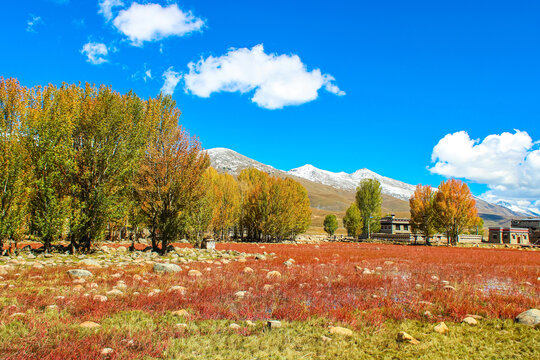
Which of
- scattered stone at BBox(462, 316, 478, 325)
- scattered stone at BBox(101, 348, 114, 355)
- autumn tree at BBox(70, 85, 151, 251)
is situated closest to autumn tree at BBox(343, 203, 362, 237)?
autumn tree at BBox(70, 85, 151, 251)

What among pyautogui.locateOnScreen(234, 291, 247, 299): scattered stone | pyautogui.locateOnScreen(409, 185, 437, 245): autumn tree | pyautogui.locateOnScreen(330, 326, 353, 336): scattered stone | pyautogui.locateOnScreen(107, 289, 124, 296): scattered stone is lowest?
pyautogui.locateOnScreen(234, 291, 247, 299): scattered stone

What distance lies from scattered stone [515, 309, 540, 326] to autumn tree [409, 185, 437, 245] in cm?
5540

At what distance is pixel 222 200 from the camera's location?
151 feet

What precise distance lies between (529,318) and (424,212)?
58967mm

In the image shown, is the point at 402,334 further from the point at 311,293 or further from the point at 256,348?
the point at 311,293

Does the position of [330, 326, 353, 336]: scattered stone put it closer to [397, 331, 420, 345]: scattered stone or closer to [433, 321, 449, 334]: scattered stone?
[397, 331, 420, 345]: scattered stone

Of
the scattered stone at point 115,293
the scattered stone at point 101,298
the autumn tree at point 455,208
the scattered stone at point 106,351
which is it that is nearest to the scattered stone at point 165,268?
the scattered stone at point 115,293

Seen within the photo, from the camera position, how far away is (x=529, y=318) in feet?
19.9

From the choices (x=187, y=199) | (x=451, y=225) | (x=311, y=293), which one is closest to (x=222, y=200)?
(x=187, y=199)

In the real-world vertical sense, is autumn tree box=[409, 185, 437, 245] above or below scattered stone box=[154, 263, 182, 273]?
above

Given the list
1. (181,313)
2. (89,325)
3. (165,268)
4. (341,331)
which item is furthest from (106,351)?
(165,268)

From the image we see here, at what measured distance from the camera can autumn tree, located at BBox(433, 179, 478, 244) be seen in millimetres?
52688

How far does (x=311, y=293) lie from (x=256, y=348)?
4317mm

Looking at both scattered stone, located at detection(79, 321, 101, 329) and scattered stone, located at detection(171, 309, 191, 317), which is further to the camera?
scattered stone, located at detection(171, 309, 191, 317)
